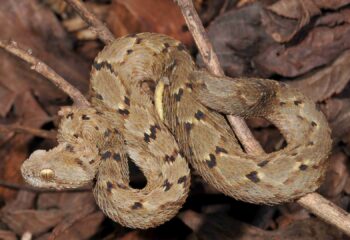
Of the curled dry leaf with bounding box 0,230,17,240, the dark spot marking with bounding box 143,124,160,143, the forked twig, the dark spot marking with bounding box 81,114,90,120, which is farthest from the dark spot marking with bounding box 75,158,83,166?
the curled dry leaf with bounding box 0,230,17,240

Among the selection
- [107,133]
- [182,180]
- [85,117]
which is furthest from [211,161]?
[85,117]

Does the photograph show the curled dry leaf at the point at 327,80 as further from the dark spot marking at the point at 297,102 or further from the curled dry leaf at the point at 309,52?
the dark spot marking at the point at 297,102

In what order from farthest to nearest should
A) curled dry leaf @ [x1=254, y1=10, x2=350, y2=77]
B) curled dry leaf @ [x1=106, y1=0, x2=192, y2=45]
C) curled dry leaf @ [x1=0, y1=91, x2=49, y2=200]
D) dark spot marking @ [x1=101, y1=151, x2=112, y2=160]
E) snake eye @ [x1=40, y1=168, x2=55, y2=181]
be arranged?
curled dry leaf @ [x1=106, y1=0, x2=192, y2=45] → curled dry leaf @ [x1=0, y1=91, x2=49, y2=200] → curled dry leaf @ [x1=254, y1=10, x2=350, y2=77] → dark spot marking @ [x1=101, y1=151, x2=112, y2=160] → snake eye @ [x1=40, y1=168, x2=55, y2=181]

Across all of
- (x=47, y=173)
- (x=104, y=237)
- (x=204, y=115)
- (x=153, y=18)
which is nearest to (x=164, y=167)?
(x=204, y=115)

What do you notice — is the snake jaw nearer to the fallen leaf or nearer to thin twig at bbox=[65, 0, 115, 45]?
thin twig at bbox=[65, 0, 115, 45]

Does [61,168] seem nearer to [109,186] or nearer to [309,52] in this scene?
[109,186]

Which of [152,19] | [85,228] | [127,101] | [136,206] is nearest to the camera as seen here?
[136,206]

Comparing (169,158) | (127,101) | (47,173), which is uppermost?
(127,101)
